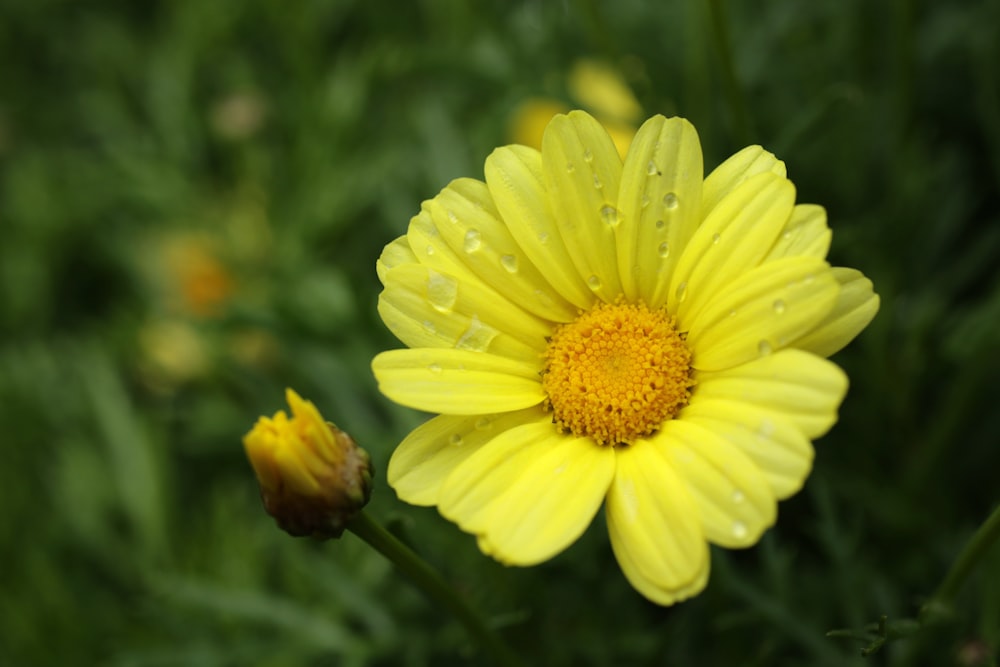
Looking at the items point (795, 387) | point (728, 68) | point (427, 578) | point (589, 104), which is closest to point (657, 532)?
point (795, 387)

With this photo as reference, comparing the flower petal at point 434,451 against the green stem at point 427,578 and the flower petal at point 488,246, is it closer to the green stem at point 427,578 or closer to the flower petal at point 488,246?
the green stem at point 427,578

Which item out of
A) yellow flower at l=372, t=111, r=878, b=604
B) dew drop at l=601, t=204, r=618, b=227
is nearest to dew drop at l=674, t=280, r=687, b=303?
yellow flower at l=372, t=111, r=878, b=604

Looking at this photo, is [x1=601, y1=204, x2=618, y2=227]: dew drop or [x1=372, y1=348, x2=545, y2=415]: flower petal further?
[x1=601, y1=204, x2=618, y2=227]: dew drop

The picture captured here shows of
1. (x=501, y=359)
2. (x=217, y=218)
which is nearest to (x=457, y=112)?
(x=217, y=218)

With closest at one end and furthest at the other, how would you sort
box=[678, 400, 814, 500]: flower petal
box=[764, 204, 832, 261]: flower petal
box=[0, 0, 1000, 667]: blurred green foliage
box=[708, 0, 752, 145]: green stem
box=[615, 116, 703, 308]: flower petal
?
box=[678, 400, 814, 500]: flower petal < box=[764, 204, 832, 261]: flower petal < box=[615, 116, 703, 308]: flower petal < box=[708, 0, 752, 145]: green stem < box=[0, 0, 1000, 667]: blurred green foliage

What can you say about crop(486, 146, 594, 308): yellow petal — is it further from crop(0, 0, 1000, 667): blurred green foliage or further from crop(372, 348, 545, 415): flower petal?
crop(0, 0, 1000, 667): blurred green foliage

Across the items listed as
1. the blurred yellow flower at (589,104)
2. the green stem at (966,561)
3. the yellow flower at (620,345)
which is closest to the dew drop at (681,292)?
the yellow flower at (620,345)

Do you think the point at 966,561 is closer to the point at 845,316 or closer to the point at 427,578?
the point at 845,316
